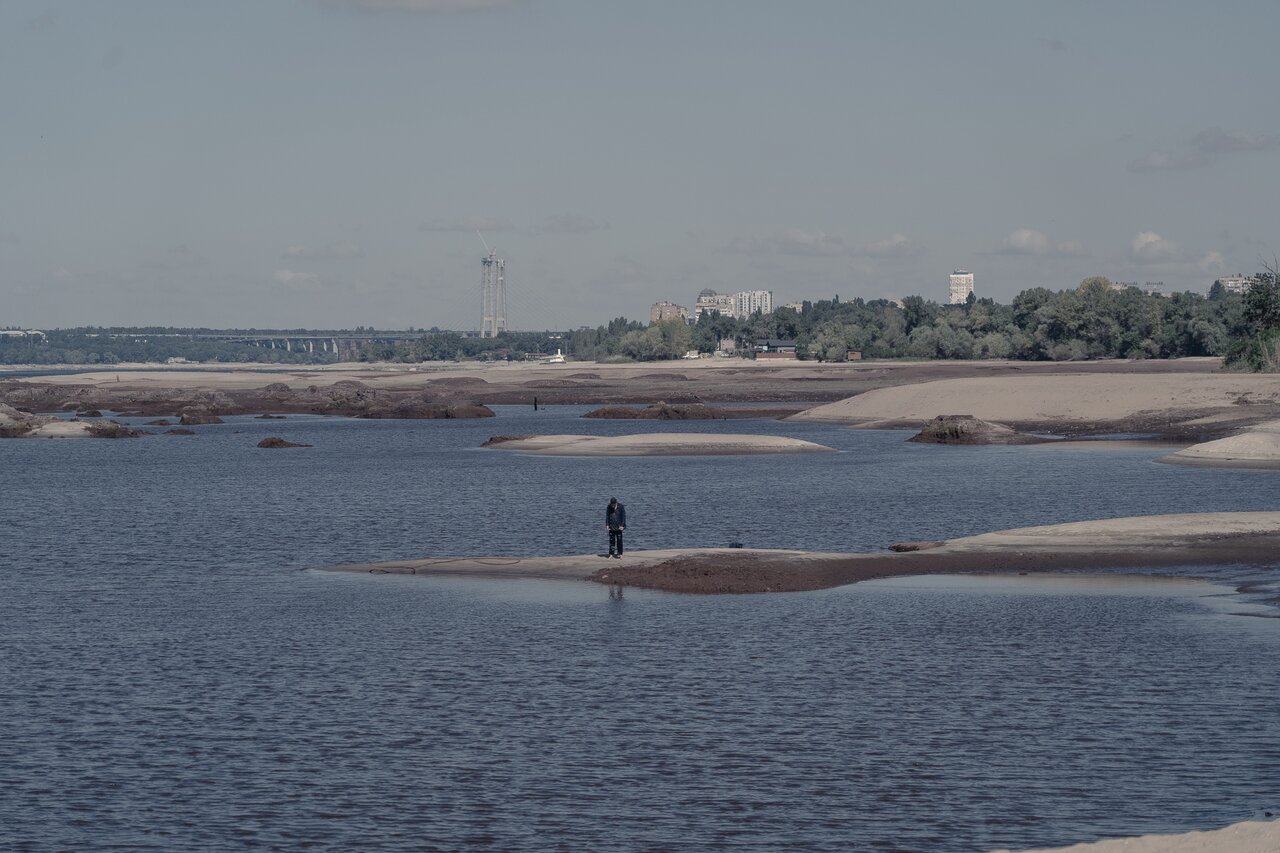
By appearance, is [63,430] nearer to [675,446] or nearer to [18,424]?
[18,424]

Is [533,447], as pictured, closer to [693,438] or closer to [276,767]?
[693,438]

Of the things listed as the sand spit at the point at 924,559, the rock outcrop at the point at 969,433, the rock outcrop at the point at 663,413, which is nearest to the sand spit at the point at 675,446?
the rock outcrop at the point at 969,433

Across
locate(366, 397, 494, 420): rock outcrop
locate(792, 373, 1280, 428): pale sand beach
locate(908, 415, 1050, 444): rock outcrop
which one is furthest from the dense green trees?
locate(366, 397, 494, 420): rock outcrop

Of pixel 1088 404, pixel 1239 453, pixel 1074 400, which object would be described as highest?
pixel 1074 400

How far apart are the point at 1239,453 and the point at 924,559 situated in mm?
44027

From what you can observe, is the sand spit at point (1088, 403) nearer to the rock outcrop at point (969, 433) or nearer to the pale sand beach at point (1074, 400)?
the pale sand beach at point (1074, 400)

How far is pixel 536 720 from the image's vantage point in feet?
101

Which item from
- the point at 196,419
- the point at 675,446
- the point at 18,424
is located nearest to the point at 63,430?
the point at 18,424

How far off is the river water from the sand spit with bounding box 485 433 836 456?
47.9m

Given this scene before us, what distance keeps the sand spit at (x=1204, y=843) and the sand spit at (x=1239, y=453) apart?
226ft

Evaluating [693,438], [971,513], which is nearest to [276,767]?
[971,513]

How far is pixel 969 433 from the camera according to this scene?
117188mm

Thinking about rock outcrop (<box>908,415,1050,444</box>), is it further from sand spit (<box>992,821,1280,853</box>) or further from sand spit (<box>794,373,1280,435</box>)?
sand spit (<box>992,821,1280,853</box>)

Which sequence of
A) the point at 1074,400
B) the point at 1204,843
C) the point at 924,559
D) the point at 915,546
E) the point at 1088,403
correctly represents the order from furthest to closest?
the point at 1074,400, the point at 1088,403, the point at 915,546, the point at 924,559, the point at 1204,843
